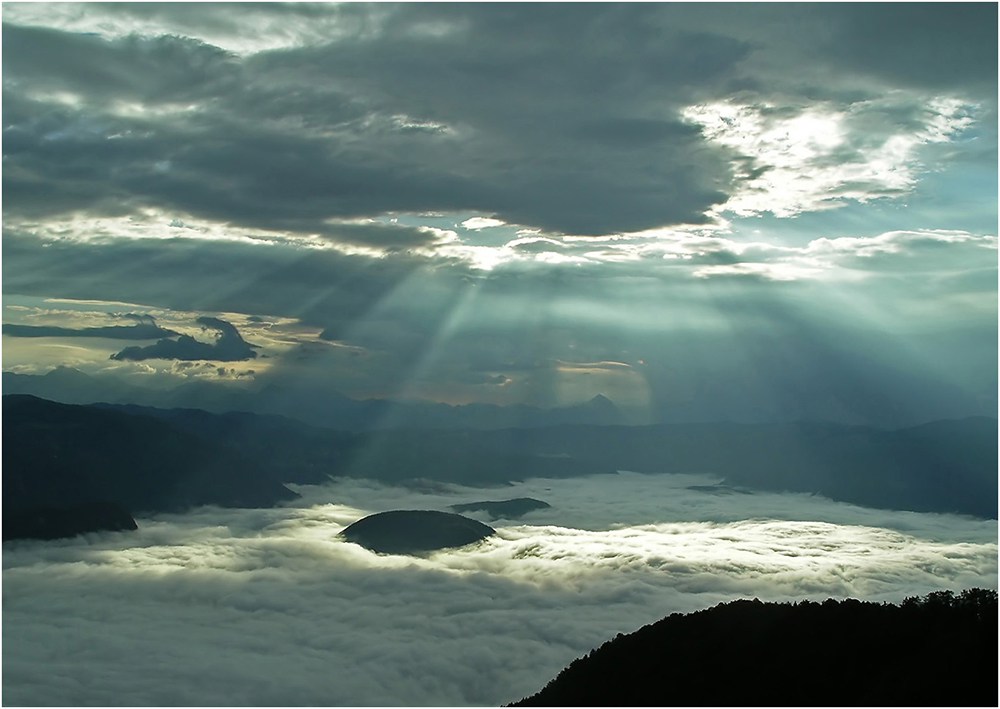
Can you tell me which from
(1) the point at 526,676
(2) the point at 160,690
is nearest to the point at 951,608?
(1) the point at 526,676

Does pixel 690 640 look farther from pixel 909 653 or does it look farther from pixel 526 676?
pixel 526 676

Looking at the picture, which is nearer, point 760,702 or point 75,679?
point 760,702

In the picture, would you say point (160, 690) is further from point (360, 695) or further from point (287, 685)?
point (360, 695)

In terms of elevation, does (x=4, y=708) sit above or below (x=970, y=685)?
below

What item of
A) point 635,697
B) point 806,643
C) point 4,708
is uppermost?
point 806,643

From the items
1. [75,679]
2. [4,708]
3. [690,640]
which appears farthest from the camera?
[75,679]

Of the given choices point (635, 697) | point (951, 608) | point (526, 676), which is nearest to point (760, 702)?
point (635, 697)

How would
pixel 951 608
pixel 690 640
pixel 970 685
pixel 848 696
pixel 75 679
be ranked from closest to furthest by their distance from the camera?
pixel 970 685, pixel 848 696, pixel 951 608, pixel 690 640, pixel 75 679
